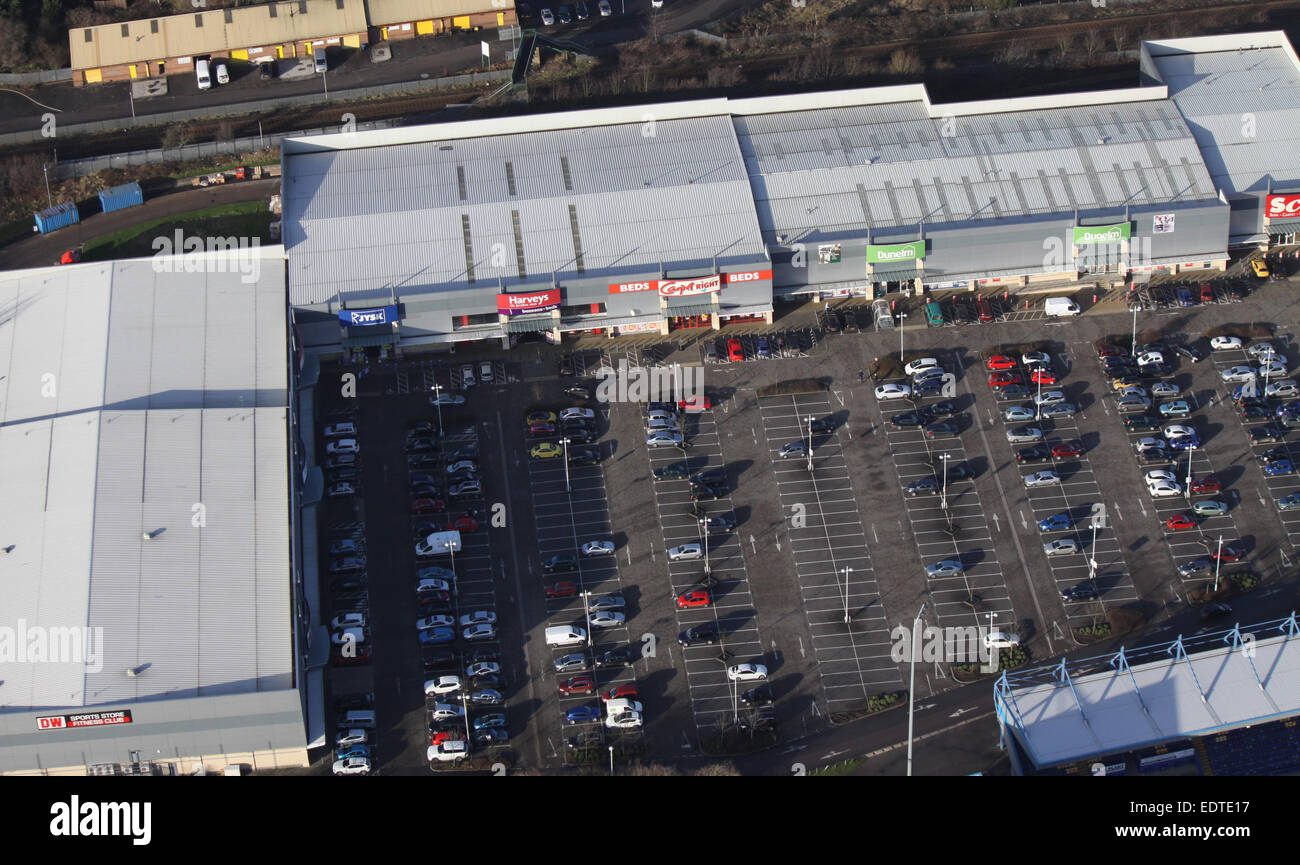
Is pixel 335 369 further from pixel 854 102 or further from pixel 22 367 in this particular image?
pixel 854 102

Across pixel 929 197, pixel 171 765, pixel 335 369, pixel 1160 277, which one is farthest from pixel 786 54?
pixel 171 765

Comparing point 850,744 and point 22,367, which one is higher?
point 22,367

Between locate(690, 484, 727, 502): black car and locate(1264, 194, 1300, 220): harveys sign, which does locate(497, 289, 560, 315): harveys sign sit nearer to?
locate(690, 484, 727, 502): black car

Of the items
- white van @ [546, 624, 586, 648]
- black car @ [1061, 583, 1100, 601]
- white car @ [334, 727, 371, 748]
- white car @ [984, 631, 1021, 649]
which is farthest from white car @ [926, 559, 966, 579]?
white car @ [334, 727, 371, 748]

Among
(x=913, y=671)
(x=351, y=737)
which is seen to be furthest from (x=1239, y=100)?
(x=351, y=737)

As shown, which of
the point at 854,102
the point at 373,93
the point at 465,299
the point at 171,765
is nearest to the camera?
the point at 171,765
